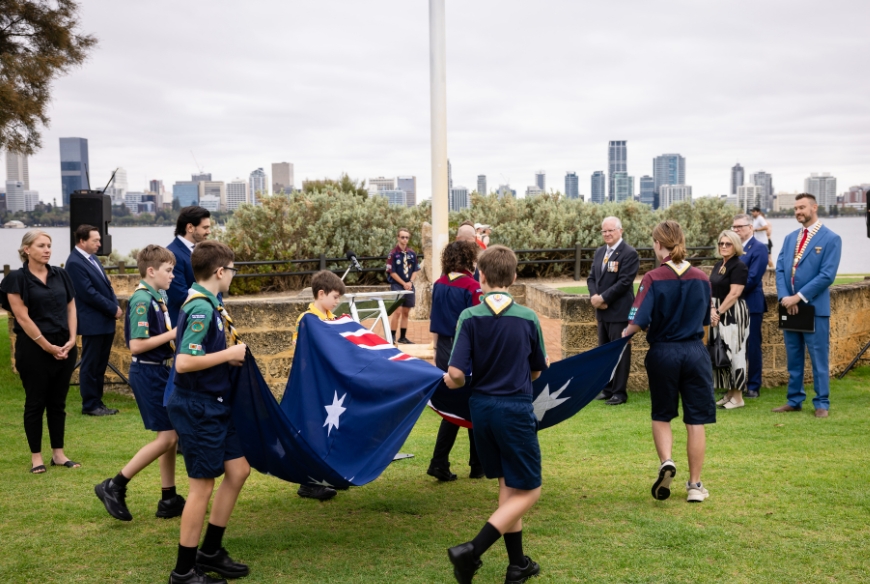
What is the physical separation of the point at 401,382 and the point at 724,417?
423 centimetres

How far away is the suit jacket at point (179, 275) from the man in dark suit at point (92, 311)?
2.62 metres

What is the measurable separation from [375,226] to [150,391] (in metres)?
18.2

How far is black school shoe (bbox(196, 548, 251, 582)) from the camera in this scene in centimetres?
412

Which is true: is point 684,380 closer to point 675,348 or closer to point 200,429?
point 675,348

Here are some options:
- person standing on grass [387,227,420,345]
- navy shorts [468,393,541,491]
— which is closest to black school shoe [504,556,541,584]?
navy shorts [468,393,541,491]

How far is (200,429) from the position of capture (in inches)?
156

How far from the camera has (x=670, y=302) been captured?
509 centimetres

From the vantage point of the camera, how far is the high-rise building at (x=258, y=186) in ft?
75.7

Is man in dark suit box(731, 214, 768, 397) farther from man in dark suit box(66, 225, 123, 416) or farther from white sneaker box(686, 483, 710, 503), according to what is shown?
man in dark suit box(66, 225, 123, 416)

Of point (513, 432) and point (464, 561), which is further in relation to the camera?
point (513, 432)

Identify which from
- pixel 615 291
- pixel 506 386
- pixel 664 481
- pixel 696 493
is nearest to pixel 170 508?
pixel 506 386

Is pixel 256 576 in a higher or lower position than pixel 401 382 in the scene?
lower

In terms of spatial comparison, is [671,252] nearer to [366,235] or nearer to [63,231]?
[366,235]

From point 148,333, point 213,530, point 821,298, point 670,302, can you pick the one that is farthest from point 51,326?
point 821,298
